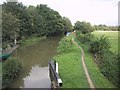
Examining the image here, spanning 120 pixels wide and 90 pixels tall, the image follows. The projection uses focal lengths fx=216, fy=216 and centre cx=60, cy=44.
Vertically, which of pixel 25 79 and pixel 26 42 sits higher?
pixel 26 42

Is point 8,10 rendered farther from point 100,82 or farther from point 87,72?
point 100,82

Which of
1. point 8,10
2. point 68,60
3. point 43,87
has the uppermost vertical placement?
point 8,10

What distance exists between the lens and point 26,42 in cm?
4978

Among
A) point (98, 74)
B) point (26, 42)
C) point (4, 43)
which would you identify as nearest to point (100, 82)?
point (98, 74)

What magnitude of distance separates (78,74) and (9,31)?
22.7 metres

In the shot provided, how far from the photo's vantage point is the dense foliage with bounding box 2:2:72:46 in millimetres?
40144

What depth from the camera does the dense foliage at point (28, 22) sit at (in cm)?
4014

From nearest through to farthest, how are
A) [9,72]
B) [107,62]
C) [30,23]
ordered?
[9,72] → [107,62] → [30,23]

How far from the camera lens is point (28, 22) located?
5309 cm

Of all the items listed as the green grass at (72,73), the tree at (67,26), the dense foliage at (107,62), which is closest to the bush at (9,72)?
the green grass at (72,73)

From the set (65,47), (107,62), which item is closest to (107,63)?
(107,62)

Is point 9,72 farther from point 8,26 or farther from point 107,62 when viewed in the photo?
point 8,26

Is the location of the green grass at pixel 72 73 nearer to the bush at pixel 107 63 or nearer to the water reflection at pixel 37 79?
the water reflection at pixel 37 79

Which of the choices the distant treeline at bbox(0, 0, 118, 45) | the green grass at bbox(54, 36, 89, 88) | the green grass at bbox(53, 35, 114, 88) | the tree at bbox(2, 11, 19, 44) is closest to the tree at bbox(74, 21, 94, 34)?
the distant treeline at bbox(0, 0, 118, 45)
